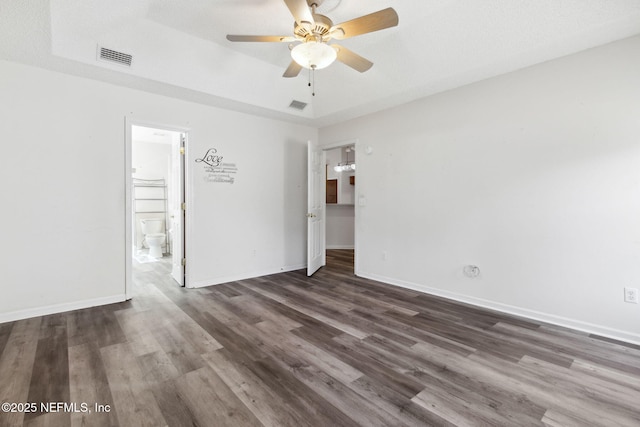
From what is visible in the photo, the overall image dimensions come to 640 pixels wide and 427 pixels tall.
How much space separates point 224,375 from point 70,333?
1776 millimetres

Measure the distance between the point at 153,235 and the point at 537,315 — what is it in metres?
6.71

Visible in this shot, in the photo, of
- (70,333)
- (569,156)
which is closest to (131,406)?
(70,333)

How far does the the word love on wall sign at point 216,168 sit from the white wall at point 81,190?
91 millimetres

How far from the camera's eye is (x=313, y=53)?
2.32 m

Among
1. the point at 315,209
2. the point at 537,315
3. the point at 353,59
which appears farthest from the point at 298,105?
the point at 537,315

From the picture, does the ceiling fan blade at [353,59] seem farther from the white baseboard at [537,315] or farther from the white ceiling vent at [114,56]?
the white baseboard at [537,315]

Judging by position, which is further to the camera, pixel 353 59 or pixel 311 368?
pixel 353 59

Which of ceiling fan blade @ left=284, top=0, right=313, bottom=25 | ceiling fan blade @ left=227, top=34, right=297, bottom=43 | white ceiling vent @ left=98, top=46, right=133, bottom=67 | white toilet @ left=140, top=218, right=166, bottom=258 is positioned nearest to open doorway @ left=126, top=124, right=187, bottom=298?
white toilet @ left=140, top=218, right=166, bottom=258

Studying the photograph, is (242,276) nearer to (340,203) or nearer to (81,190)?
(81,190)

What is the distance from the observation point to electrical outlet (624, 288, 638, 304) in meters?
2.60

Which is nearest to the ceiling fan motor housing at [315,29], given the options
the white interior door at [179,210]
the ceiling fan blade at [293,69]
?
the ceiling fan blade at [293,69]

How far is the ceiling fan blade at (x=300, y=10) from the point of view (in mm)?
2049

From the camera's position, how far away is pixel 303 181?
18.1 feet

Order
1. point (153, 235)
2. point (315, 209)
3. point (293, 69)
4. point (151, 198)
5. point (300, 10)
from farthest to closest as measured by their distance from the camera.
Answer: point (151, 198), point (153, 235), point (315, 209), point (293, 69), point (300, 10)
